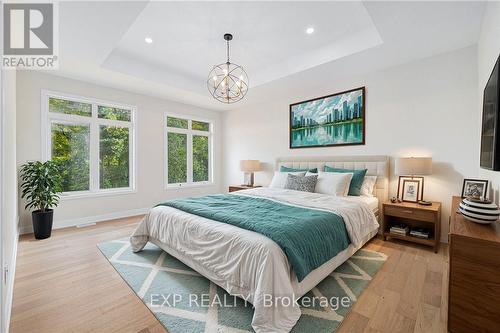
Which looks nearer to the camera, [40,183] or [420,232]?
[420,232]

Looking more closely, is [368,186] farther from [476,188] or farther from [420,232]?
[476,188]

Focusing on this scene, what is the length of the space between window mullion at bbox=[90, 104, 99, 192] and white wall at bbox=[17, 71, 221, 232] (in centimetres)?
26

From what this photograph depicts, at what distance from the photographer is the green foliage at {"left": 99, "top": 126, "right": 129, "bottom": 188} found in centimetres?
426

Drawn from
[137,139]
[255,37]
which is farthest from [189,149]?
[255,37]

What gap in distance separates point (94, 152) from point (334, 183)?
4.25 meters

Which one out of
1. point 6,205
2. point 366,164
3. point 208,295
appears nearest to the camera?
point 6,205

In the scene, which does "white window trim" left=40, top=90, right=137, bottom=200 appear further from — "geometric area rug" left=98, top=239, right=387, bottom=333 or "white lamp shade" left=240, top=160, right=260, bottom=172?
"white lamp shade" left=240, top=160, right=260, bottom=172

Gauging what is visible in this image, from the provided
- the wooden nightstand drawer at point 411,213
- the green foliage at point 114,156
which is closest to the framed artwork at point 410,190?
the wooden nightstand drawer at point 411,213

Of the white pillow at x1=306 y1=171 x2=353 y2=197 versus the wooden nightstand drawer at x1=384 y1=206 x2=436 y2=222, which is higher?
the white pillow at x1=306 y1=171 x2=353 y2=197

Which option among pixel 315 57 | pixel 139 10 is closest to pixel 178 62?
pixel 139 10

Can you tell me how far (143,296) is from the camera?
1909 millimetres

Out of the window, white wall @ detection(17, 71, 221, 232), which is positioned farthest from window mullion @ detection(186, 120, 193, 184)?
white wall @ detection(17, 71, 221, 232)

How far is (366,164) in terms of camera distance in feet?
11.6

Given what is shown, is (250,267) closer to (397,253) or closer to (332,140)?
(397,253)
